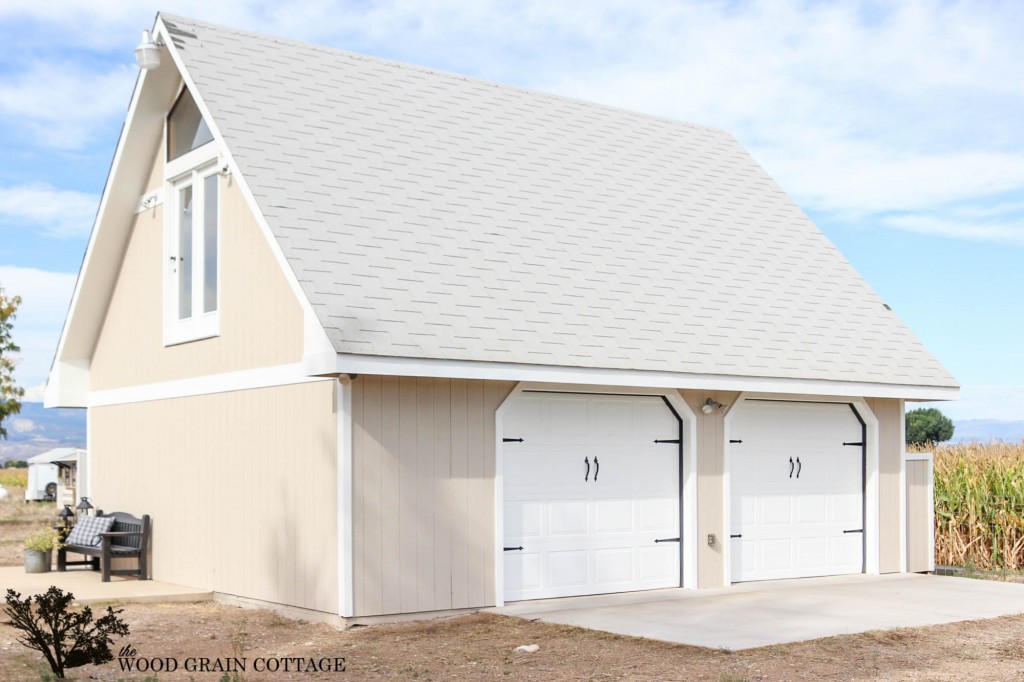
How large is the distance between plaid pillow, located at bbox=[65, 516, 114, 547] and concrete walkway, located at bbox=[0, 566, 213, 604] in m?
0.39

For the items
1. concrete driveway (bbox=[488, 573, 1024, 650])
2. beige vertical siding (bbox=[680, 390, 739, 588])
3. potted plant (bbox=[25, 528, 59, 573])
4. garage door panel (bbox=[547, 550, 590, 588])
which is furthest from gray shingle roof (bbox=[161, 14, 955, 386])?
potted plant (bbox=[25, 528, 59, 573])

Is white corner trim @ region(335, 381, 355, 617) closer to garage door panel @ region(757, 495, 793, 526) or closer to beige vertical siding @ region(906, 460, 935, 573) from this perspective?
garage door panel @ region(757, 495, 793, 526)

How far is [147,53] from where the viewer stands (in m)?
13.0

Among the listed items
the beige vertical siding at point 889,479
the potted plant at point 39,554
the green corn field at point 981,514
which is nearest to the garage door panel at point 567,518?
the beige vertical siding at point 889,479

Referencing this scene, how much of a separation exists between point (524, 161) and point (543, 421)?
149 inches

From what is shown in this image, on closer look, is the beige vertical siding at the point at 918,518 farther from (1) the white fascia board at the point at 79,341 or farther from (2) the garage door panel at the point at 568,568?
(1) the white fascia board at the point at 79,341

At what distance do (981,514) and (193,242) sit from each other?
11.5m

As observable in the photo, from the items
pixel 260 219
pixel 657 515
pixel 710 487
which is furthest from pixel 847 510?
pixel 260 219

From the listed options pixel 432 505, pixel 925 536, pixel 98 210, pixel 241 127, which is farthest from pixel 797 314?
pixel 98 210

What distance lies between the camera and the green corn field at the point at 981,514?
55.1ft

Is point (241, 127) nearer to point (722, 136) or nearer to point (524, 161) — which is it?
point (524, 161)

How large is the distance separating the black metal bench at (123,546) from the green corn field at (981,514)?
36.1ft

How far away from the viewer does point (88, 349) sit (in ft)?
53.5

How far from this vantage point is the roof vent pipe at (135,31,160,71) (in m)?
13.0
